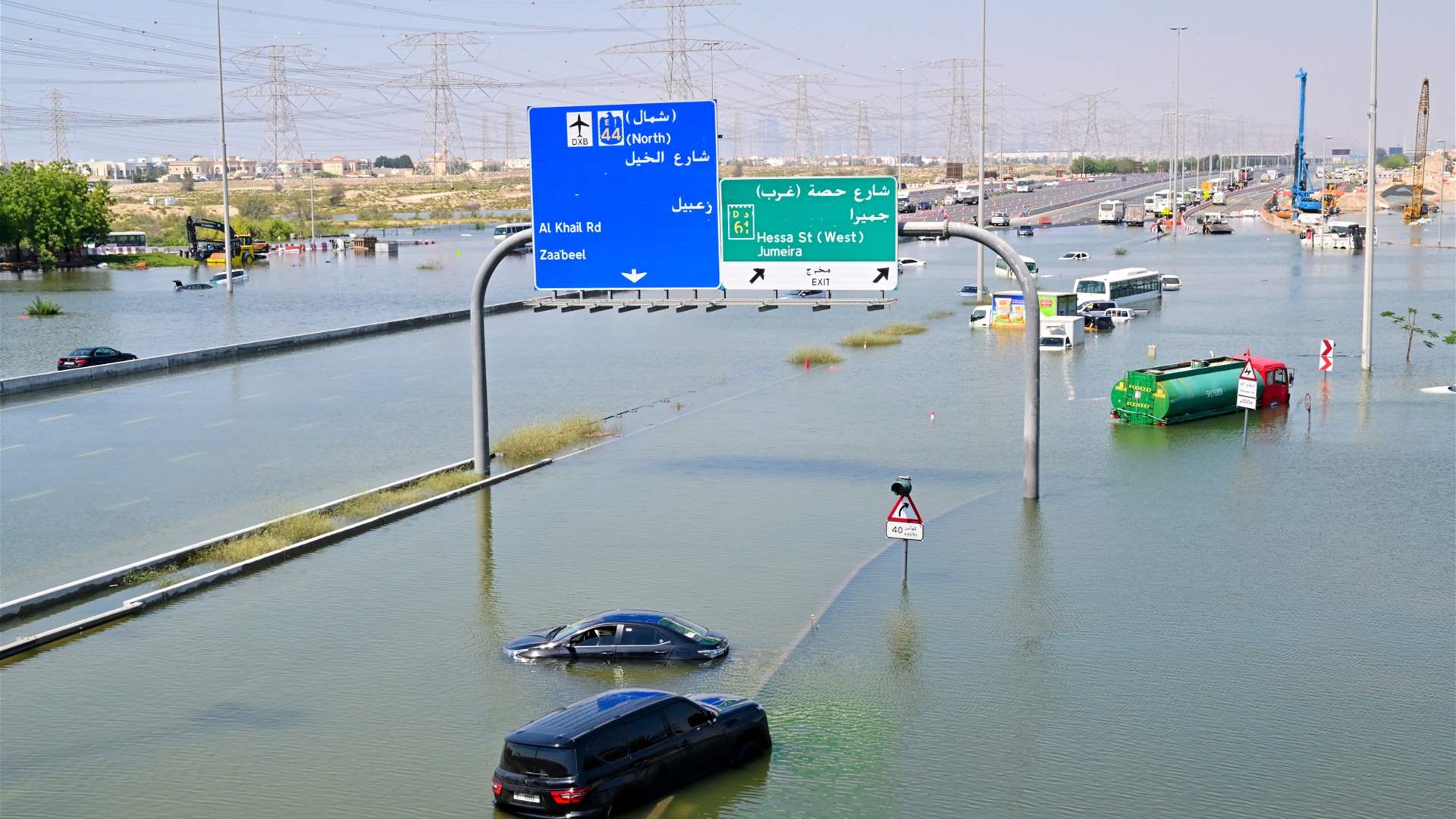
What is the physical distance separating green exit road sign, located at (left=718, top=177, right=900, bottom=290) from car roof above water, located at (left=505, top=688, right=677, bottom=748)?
15.3 meters

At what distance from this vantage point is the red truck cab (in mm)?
41688

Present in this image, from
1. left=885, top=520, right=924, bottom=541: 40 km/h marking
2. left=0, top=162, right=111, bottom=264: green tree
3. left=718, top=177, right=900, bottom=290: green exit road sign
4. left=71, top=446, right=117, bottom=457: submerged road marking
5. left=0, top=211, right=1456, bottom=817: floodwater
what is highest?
left=0, top=162, right=111, bottom=264: green tree

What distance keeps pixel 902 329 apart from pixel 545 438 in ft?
104

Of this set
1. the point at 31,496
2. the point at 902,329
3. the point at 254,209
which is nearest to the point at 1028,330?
the point at 31,496

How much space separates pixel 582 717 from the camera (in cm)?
1505

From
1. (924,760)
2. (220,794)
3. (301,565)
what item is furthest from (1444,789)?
(301,565)

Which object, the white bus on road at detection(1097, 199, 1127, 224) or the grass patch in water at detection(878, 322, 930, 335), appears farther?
the white bus on road at detection(1097, 199, 1127, 224)

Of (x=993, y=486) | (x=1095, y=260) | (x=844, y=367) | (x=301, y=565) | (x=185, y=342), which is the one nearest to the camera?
(x=301, y=565)

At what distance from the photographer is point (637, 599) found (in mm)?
23047

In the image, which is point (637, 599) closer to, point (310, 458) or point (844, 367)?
point (310, 458)

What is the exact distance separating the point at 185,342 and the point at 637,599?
48472mm

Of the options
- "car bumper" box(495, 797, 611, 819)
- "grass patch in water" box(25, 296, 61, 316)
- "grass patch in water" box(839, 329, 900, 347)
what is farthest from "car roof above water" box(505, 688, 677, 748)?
"grass patch in water" box(25, 296, 61, 316)

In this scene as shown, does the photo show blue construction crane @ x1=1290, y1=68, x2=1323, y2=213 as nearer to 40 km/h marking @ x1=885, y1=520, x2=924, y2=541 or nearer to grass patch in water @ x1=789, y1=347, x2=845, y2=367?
grass patch in water @ x1=789, y1=347, x2=845, y2=367

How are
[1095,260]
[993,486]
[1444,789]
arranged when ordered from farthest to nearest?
1. [1095,260]
2. [993,486]
3. [1444,789]
